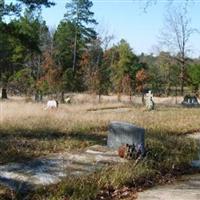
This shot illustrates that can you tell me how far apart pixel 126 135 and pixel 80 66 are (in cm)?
4911

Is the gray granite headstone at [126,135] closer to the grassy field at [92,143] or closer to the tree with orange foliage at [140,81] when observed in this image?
the grassy field at [92,143]

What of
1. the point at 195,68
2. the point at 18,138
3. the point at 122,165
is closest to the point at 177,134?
the point at 18,138

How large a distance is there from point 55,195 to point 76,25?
5871cm

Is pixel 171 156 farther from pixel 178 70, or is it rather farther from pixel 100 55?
pixel 178 70

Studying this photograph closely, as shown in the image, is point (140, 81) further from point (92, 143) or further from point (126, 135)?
point (126, 135)

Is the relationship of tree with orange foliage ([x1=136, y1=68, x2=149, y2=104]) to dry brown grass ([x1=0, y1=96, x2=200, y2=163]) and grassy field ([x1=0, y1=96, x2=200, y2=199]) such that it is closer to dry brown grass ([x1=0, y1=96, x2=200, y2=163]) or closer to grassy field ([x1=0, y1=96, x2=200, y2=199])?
dry brown grass ([x1=0, y1=96, x2=200, y2=163])

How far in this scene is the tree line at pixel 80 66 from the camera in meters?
52.2

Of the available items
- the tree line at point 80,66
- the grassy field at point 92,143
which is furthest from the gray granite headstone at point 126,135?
the tree line at point 80,66

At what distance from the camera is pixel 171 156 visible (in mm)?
11922

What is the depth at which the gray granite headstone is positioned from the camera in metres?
11.4

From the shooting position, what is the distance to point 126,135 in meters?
11.6

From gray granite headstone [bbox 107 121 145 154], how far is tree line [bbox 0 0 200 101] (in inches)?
1370

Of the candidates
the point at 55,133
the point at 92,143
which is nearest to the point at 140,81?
the point at 55,133

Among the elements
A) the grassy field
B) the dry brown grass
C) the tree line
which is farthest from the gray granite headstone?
the tree line
